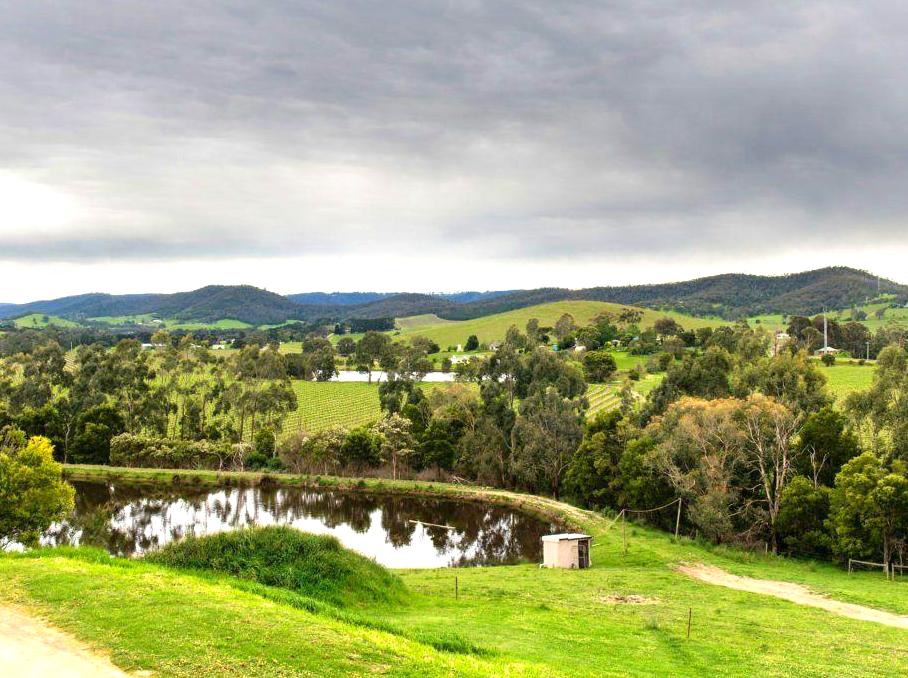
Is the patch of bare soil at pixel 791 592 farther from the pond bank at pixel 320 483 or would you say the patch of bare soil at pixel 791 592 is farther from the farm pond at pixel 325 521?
the pond bank at pixel 320 483

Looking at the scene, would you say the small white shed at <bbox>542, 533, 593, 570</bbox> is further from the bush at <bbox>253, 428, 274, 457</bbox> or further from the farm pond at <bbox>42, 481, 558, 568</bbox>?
the bush at <bbox>253, 428, 274, 457</bbox>

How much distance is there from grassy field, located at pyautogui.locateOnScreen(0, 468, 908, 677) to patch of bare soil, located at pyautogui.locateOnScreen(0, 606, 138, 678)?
11.1 inches

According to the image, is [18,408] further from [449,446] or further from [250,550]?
[250,550]

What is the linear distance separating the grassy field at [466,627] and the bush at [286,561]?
886 millimetres

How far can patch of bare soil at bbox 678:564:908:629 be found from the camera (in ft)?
77.5

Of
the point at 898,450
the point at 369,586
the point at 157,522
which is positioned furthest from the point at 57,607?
the point at 898,450

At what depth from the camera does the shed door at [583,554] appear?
3441 centimetres

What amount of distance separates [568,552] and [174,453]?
4775 centimetres

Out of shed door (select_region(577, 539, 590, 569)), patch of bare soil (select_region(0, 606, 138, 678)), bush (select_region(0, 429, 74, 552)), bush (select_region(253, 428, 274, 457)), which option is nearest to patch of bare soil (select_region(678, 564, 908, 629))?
shed door (select_region(577, 539, 590, 569))

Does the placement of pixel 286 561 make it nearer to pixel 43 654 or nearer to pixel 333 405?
pixel 43 654

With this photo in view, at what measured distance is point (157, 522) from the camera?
49.6 metres

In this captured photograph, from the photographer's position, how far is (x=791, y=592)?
1089 inches

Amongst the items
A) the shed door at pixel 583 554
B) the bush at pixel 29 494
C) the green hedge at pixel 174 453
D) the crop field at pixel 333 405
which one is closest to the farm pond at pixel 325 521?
the bush at pixel 29 494

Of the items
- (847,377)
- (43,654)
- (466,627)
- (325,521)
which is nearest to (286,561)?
(466,627)
